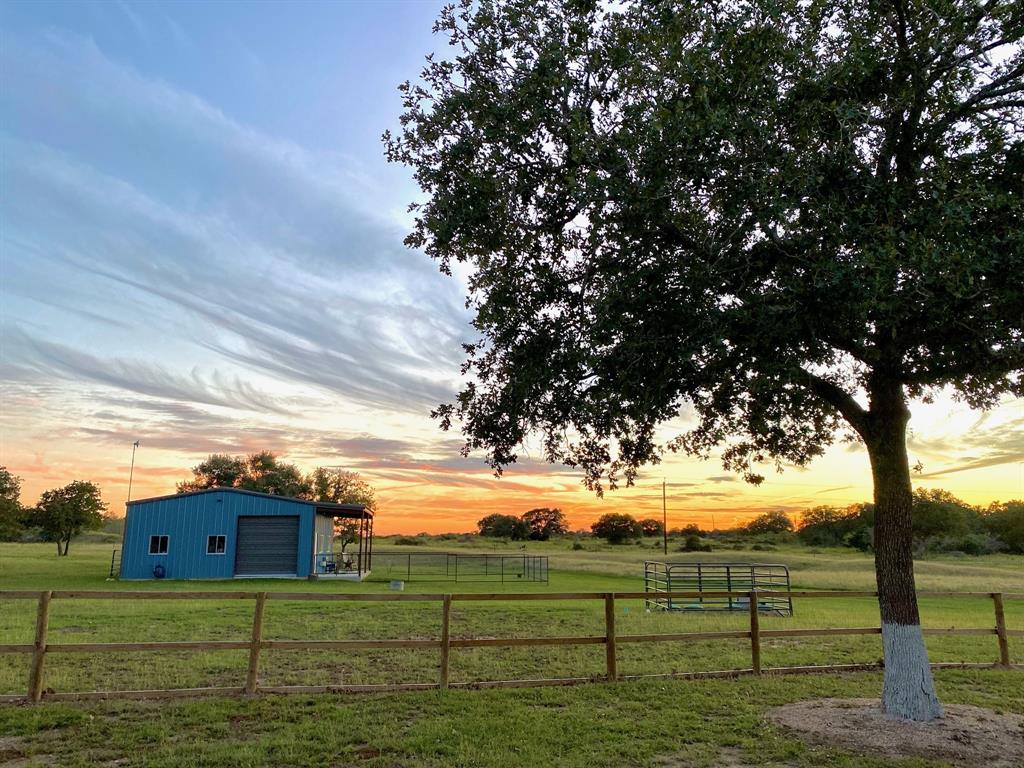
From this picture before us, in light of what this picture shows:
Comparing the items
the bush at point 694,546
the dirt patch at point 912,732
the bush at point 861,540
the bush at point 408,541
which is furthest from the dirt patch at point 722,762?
the bush at point 408,541

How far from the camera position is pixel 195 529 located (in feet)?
106

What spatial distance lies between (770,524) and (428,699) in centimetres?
11769

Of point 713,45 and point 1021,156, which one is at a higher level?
point 713,45

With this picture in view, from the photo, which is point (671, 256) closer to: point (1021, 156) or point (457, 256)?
point (457, 256)

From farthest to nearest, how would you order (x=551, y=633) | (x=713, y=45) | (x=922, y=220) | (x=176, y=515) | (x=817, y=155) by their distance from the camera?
(x=176, y=515)
(x=551, y=633)
(x=713, y=45)
(x=817, y=155)
(x=922, y=220)

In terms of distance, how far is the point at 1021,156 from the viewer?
25.5 feet

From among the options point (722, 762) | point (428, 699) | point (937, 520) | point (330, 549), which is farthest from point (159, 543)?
point (937, 520)

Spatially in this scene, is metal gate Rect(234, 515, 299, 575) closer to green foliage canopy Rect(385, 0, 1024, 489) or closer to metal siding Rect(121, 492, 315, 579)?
metal siding Rect(121, 492, 315, 579)

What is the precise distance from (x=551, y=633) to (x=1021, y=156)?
12.1m

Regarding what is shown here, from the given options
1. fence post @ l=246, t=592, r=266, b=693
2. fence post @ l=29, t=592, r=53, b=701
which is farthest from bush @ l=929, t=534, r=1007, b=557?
fence post @ l=29, t=592, r=53, b=701

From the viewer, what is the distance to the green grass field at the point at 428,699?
21.7 feet

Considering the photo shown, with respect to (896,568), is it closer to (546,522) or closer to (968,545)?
(968,545)

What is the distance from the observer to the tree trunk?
8281 millimetres

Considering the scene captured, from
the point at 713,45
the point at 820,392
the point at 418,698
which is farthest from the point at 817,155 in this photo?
the point at 418,698
